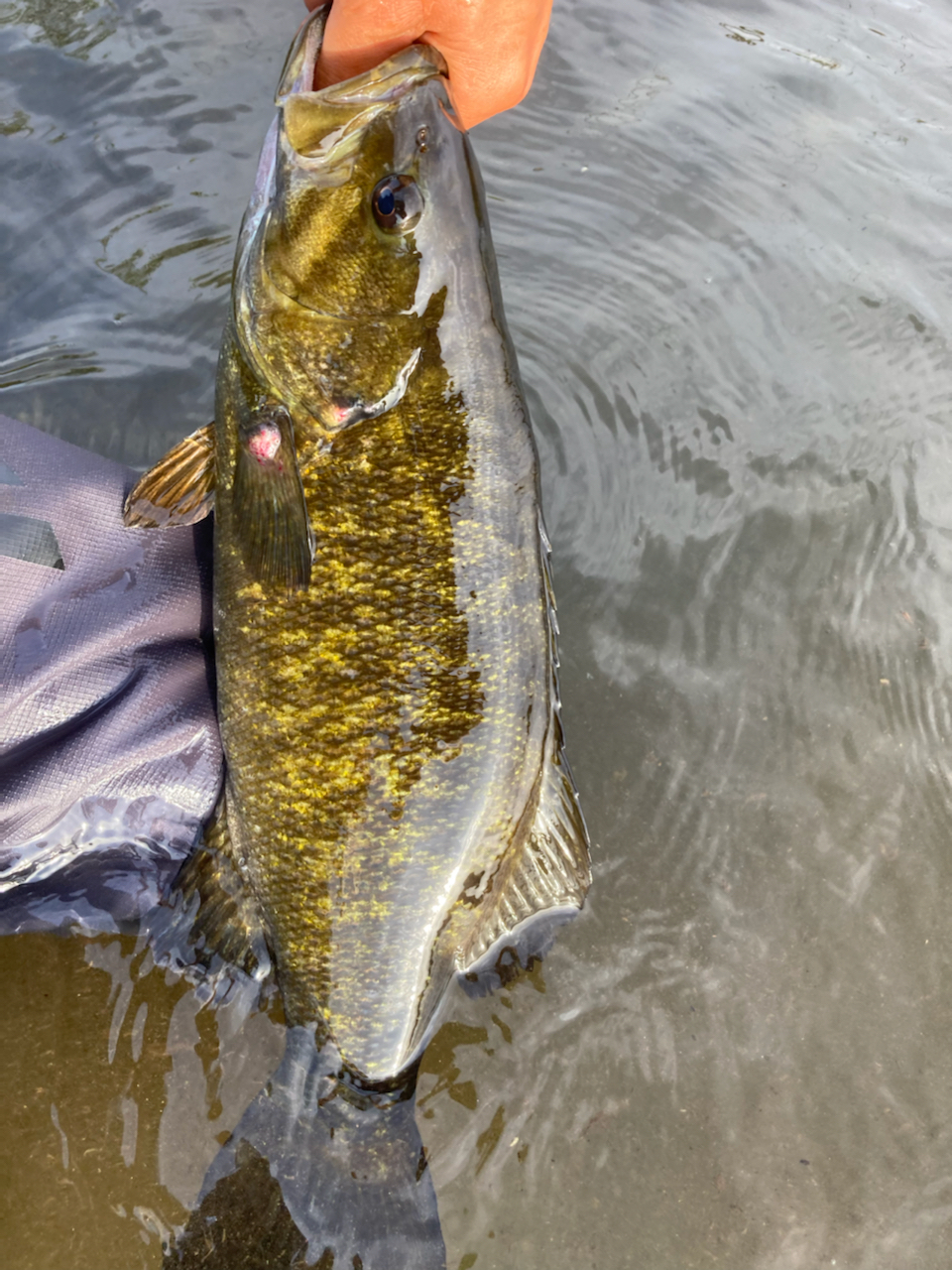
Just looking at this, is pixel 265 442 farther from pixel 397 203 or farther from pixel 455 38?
pixel 455 38

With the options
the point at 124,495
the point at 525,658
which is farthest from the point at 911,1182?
the point at 124,495

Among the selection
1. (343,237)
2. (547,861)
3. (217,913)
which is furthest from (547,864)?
(343,237)

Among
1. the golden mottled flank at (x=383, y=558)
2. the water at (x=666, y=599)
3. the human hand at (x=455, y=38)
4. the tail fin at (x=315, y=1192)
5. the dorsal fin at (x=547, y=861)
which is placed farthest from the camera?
the water at (x=666, y=599)

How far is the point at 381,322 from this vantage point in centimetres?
185

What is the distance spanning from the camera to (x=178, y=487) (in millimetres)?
2070

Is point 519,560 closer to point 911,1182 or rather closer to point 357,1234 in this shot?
point 357,1234

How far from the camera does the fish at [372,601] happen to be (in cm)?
182

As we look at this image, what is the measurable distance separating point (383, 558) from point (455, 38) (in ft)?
3.71

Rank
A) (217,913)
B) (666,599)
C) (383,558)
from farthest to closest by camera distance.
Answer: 1. (666,599)
2. (217,913)
3. (383,558)

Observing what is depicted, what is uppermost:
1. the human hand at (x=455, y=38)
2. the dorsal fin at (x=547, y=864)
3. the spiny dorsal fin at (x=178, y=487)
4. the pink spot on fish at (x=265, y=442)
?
the human hand at (x=455, y=38)

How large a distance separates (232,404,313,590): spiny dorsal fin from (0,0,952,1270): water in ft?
3.66

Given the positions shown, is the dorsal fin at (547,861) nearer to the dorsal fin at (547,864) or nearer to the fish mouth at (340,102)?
the dorsal fin at (547,864)

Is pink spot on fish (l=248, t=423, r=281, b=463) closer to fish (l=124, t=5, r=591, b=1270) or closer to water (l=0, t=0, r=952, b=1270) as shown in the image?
fish (l=124, t=5, r=591, b=1270)

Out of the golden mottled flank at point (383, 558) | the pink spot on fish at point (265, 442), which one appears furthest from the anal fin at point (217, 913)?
the pink spot on fish at point (265, 442)
